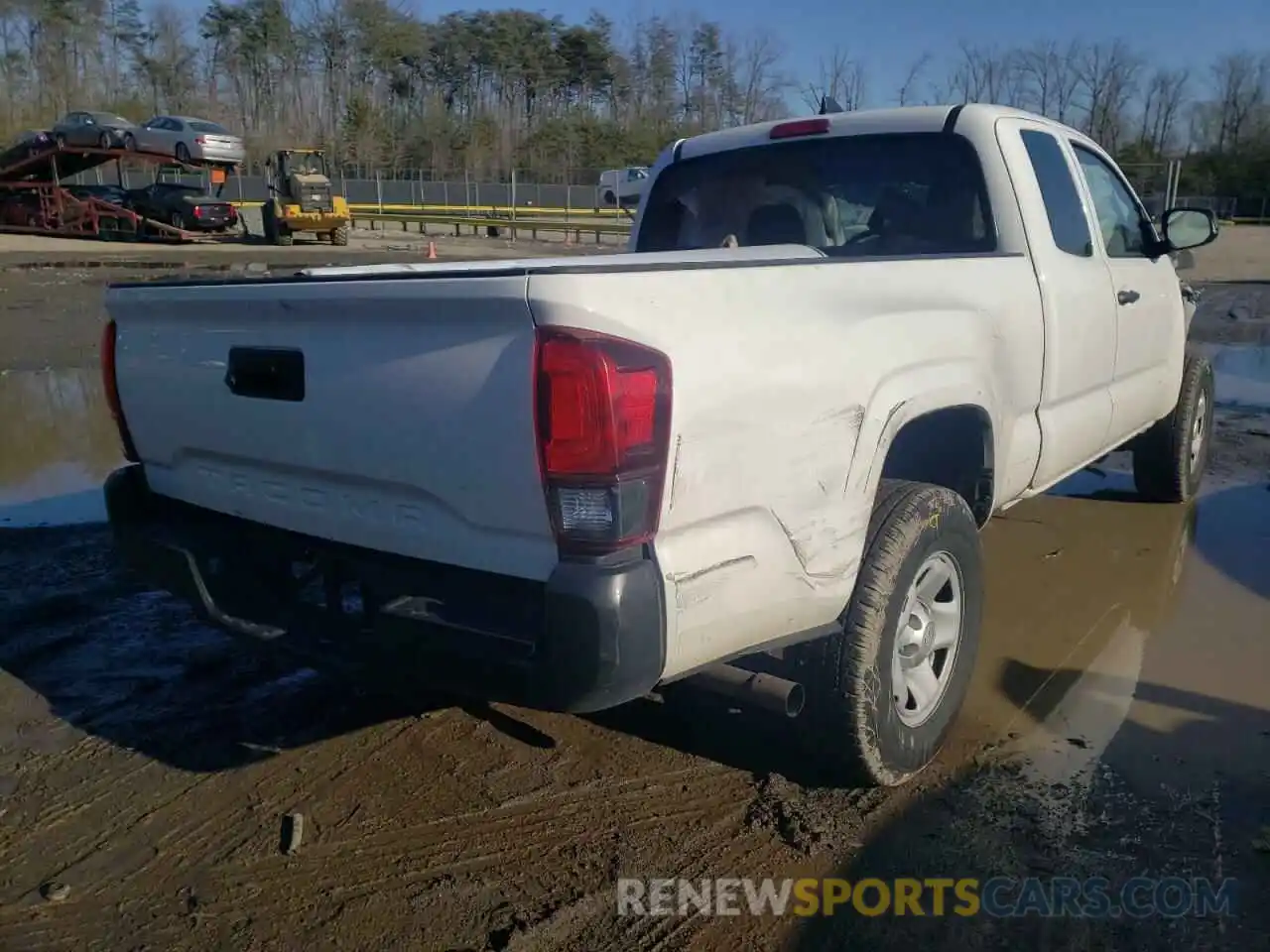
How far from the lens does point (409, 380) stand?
2.46 m

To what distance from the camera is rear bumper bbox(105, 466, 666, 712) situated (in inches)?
88.7

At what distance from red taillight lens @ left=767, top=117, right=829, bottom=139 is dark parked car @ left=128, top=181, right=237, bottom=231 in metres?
→ 28.9

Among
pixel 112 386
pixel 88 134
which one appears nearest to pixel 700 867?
pixel 112 386

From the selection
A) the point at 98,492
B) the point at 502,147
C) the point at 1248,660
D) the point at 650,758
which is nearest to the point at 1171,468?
the point at 1248,660

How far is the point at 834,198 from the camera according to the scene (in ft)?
14.5

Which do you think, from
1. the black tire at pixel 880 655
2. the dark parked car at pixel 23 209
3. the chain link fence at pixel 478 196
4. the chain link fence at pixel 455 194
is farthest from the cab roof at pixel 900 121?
the chain link fence at pixel 478 196

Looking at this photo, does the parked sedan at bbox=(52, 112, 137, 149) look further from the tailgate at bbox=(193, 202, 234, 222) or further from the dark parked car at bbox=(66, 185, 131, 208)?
the tailgate at bbox=(193, 202, 234, 222)

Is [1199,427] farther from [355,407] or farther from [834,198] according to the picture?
[355,407]

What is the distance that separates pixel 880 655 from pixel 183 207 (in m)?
31.1

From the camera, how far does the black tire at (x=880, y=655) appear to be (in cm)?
289

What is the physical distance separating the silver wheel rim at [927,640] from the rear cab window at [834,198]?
1.22 m

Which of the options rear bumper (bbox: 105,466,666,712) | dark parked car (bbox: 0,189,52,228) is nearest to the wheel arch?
rear bumper (bbox: 105,466,666,712)

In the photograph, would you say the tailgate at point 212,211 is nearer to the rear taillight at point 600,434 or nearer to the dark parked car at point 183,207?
the dark parked car at point 183,207

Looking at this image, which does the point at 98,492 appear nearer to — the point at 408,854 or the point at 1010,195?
the point at 408,854
